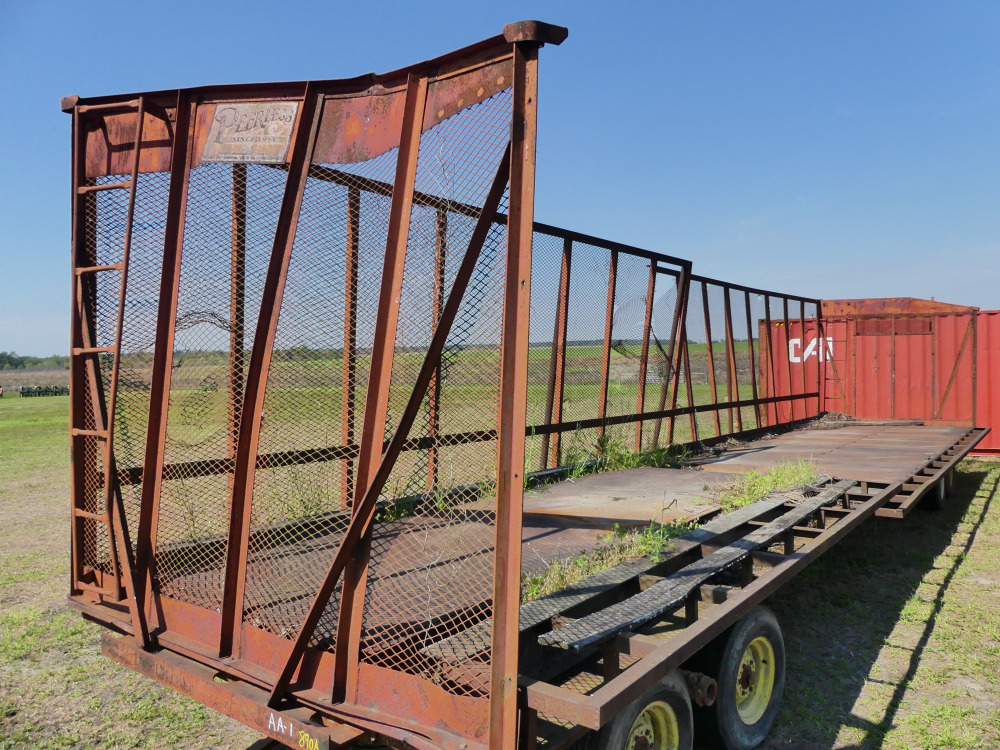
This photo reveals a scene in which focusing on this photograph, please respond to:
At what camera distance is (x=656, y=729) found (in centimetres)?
280

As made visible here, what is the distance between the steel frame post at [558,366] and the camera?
21.4 ft

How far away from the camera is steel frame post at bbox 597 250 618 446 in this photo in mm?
6965

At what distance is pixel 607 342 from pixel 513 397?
501 centimetres

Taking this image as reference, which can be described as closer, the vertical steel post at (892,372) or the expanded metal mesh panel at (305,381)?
the expanded metal mesh panel at (305,381)

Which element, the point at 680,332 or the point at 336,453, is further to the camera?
the point at 680,332

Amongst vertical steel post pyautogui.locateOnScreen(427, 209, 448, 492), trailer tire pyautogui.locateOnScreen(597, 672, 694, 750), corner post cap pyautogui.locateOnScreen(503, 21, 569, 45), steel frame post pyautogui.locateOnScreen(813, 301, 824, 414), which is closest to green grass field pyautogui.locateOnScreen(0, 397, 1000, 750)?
trailer tire pyautogui.locateOnScreen(597, 672, 694, 750)

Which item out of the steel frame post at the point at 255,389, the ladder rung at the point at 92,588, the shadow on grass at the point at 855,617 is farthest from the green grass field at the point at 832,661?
the steel frame post at the point at 255,389

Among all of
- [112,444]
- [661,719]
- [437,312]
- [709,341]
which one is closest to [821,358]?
[709,341]

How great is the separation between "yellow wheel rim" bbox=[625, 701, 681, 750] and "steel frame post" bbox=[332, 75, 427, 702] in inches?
42.0

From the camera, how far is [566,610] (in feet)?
9.38

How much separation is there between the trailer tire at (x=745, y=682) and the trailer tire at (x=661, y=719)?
31 centimetres

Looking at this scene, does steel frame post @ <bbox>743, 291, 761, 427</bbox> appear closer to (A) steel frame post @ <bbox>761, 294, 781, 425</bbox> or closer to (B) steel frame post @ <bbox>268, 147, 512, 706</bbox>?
(A) steel frame post @ <bbox>761, 294, 781, 425</bbox>

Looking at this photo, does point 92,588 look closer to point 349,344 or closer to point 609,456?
point 349,344

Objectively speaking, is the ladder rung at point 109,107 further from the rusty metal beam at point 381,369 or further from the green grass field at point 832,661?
the green grass field at point 832,661
